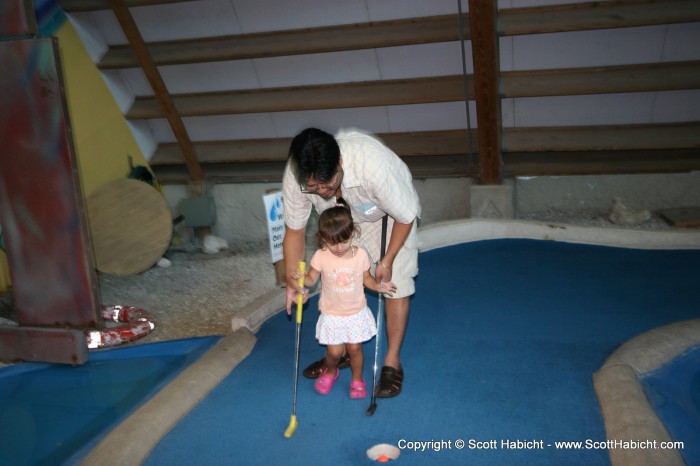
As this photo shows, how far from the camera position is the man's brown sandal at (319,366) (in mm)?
3365

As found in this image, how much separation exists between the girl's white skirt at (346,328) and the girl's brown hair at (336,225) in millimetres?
381

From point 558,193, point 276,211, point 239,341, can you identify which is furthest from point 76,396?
point 558,193

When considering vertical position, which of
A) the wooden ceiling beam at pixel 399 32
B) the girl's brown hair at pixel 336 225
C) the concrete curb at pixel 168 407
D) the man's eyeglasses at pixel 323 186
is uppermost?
the wooden ceiling beam at pixel 399 32

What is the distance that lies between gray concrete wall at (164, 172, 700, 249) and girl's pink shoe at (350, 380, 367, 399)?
2695 mm

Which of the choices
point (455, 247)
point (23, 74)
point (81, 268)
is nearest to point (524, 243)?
point (455, 247)

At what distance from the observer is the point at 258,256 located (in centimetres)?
636

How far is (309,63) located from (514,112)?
5.78ft

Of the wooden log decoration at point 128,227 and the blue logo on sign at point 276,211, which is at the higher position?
the blue logo on sign at point 276,211

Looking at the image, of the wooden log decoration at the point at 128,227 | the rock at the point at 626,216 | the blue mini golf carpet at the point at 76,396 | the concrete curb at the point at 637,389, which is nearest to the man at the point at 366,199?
the concrete curb at the point at 637,389

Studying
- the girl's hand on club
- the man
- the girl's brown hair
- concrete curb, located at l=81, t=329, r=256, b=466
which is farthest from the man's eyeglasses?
concrete curb, located at l=81, t=329, r=256, b=466

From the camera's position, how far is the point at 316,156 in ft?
8.18

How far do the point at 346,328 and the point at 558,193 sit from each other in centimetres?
375

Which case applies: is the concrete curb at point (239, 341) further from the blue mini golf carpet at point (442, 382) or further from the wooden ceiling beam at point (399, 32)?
the wooden ceiling beam at point (399, 32)

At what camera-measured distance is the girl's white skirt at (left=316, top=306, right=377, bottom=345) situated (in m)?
2.98
